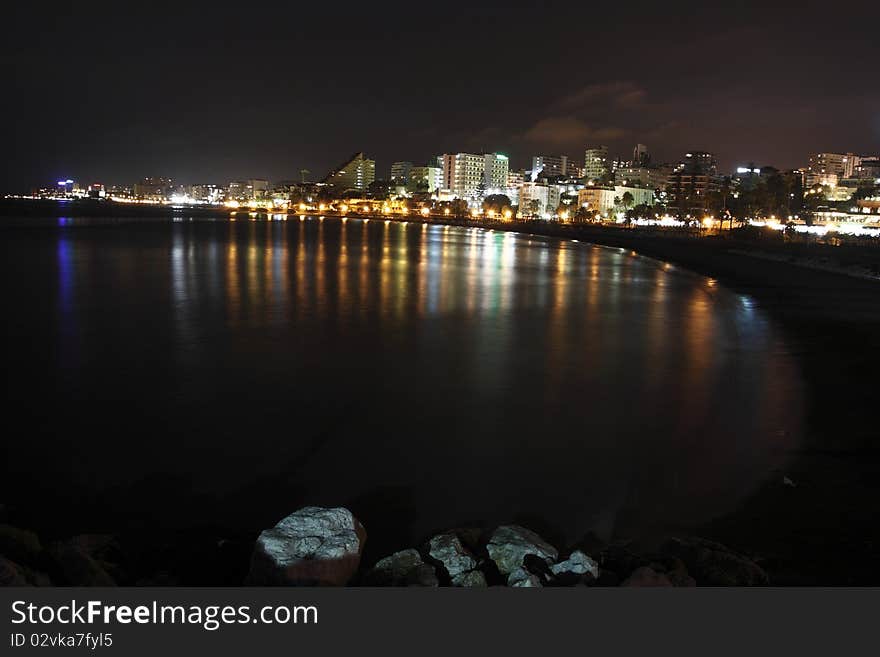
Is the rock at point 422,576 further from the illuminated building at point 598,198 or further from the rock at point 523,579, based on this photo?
the illuminated building at point 598,198

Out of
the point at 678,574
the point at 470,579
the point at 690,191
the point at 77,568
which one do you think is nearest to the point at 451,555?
the point at 470,579

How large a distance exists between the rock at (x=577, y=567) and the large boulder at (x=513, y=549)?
16 cm

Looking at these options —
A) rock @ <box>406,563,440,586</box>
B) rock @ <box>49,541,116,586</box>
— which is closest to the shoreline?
rock @ <box>406,563,440,586</box>

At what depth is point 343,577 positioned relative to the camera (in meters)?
4.92

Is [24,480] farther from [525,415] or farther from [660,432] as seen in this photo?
[660,432]

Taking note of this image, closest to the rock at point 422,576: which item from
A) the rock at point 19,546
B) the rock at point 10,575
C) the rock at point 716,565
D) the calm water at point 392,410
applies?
the calm water at point 392,410

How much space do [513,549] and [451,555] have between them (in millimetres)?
454

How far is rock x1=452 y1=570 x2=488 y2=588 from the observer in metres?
4.92

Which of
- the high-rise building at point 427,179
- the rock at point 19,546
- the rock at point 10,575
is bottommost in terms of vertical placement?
the rock at point 19,546

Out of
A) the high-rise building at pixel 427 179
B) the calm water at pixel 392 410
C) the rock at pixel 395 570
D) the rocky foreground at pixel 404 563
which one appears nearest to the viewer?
the rocky foreground at pixel 404 563

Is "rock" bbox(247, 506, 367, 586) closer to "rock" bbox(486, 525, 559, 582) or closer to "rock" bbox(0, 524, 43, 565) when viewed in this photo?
"rock" bbox(486, 525, 559, 582)

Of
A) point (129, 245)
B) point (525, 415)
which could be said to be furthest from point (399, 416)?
point (129, 245)

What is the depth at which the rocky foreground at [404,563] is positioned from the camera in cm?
476

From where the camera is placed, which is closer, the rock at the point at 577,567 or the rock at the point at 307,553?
the rock at the point at 307,553
